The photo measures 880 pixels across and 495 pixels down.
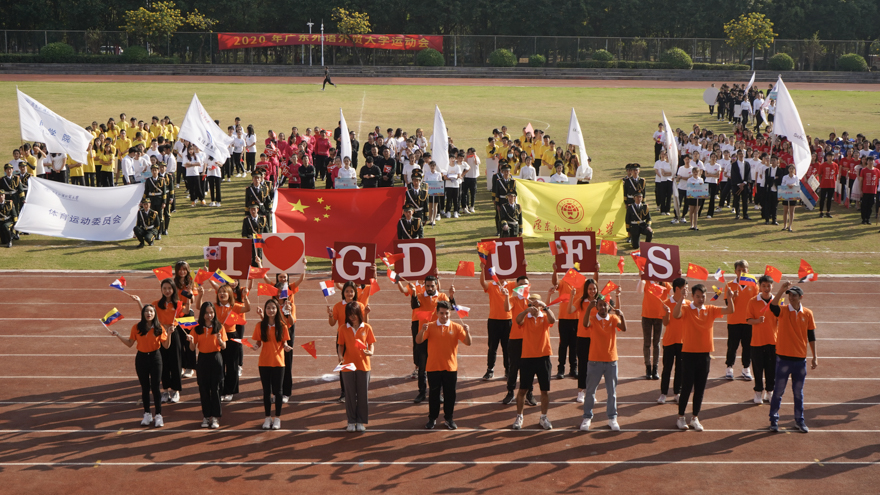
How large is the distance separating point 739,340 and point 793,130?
11625 millimetres

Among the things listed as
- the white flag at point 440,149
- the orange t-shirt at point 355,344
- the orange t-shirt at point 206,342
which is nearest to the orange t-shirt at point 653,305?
the orange t-shirt at point 355,344

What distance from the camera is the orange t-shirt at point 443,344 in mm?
10164

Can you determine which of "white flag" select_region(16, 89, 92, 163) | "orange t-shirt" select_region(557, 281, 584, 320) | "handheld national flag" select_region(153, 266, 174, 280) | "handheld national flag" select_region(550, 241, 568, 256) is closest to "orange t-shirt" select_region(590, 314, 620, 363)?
"orange t-shirt" select_region(557, 281, 584, 320)

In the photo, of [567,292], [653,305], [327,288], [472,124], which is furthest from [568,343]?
[472,124]

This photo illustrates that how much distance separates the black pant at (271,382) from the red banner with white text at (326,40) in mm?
55969

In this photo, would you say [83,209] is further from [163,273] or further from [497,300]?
[497,300]

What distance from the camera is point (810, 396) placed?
11.8m

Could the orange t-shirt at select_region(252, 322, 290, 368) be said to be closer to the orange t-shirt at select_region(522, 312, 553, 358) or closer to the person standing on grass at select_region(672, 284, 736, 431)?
the orange t-shirt at select_region(522, 312, 553, 358)

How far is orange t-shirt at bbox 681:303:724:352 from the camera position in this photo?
1023 cm

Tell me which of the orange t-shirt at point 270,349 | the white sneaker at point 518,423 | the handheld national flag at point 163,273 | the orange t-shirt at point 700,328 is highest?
the handheld national flag at point 163,273

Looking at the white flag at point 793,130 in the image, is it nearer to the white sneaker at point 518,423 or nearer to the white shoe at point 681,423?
the white shoe at point 681,423

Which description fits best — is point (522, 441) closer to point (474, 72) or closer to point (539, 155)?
point (539, 155)

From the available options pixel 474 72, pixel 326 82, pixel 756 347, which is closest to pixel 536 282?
pixel 756 347

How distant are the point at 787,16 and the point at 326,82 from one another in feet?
128
